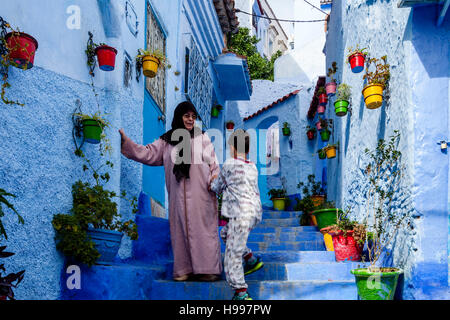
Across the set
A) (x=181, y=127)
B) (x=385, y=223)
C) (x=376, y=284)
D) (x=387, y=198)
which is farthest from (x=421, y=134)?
(x=181, y=127)

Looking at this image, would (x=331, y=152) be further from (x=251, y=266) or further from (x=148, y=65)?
(x=251, y=266)

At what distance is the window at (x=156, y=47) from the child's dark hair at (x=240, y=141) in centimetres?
267

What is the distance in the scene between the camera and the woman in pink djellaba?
4371 millimetres

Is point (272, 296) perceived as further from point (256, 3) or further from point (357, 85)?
point (256, 3)

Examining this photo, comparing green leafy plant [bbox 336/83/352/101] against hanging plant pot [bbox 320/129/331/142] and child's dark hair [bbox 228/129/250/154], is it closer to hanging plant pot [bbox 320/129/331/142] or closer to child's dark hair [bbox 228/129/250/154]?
hanging plant pot [bbox 320/129/331/142]

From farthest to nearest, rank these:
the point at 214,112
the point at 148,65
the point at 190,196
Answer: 1. the point at 214,112
2. the point at 148,65
3. the point at 190,196

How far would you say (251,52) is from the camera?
19359 millimetres

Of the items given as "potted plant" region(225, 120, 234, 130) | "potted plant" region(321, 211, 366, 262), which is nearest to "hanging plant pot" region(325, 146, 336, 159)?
"potted plant" region(321, 211, 366, 262)

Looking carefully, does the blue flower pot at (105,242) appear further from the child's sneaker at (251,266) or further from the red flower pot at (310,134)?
the red flower pot at (310,134)

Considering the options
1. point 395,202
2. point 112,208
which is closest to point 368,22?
point 395,202

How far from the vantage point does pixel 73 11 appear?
14.0 feet

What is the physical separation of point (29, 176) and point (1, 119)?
1.73ft

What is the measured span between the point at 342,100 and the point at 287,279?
3050mm

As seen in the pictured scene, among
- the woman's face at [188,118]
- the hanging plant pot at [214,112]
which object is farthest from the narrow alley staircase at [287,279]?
the hanging plant pot at [214,112]
